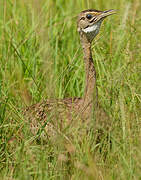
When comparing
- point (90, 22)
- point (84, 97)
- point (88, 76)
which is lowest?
point (84, 97)

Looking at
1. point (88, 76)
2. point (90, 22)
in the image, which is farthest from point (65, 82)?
point (90, 22)

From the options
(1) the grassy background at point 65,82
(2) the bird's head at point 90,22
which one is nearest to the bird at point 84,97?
(2) the bird's head at point 90,22

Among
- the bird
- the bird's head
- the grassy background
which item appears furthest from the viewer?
the bird's head

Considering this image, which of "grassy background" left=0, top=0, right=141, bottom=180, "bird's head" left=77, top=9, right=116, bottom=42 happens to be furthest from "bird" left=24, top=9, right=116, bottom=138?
"grassy background" left=0, top=0, right=141, bottom=180

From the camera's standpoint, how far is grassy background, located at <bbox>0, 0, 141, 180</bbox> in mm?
3443

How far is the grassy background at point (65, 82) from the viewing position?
344 centimetres

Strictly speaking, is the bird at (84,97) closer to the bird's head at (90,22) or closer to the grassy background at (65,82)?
the bird's head at (90,22)

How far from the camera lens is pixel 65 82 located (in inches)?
185

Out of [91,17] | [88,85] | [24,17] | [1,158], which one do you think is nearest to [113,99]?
[88,85]

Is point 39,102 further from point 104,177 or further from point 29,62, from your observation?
point 104,177

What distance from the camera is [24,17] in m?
5.80

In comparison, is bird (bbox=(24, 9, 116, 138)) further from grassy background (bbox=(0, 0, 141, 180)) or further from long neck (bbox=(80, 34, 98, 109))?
grassy background (bbox=(0, 0, 141, 180))

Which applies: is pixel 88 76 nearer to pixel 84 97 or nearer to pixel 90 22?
pixel 84 97

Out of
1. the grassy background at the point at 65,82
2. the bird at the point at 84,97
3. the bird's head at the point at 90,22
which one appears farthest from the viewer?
the bird's head at the point at 90,22
